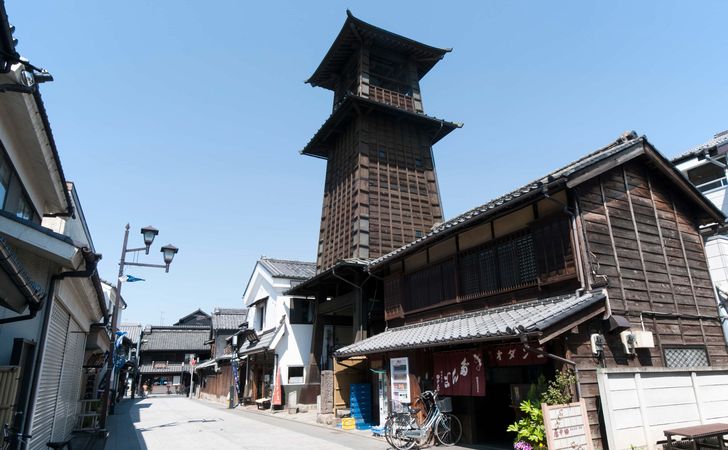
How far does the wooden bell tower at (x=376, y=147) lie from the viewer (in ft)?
73.3

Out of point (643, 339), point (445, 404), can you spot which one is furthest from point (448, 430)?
point (643, 339)

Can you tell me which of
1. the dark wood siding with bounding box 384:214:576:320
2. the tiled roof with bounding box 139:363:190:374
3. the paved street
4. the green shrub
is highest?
the dark wood siding with bounding box 384:214:576:320

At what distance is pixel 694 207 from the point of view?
13.0 metres

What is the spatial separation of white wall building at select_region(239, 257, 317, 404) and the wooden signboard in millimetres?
17879

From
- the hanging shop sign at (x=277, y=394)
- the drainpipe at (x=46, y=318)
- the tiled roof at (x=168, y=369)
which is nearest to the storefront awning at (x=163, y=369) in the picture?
the tiled roof at (x=168, y=369)

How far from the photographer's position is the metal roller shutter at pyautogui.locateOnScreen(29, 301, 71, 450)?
8219 millimetres

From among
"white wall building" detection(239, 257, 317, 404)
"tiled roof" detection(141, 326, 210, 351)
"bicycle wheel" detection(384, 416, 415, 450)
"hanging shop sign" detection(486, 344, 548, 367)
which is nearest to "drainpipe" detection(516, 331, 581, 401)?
"hanging shop sign" detection(486, 344, 548, 367)

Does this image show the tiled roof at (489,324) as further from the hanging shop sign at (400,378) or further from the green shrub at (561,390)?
the green shrub at (561,390)

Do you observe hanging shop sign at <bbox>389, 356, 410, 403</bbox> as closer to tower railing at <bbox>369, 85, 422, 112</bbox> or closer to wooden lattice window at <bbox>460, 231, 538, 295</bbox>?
wooden lattice window at <bbox>460, 231, 538, 295</bbox>

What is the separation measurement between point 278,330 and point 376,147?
1213cm

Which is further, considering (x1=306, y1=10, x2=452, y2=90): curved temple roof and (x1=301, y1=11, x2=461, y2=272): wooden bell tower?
(x1=306, y1=10, x2=452, y2=90): curved temple roof

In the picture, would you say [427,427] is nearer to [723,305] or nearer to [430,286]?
[430,286]

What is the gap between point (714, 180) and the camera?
17.8 metres

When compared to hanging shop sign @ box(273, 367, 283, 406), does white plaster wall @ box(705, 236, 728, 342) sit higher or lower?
higher
